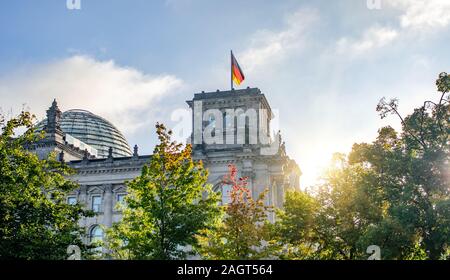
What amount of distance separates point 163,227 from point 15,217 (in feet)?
24.3

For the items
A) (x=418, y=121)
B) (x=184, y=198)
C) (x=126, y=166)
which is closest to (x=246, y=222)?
(x=184, y=198)

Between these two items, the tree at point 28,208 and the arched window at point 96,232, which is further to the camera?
the arched window at point 96,232

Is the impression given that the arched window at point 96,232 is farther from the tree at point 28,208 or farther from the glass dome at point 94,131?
the tree at point 28,208

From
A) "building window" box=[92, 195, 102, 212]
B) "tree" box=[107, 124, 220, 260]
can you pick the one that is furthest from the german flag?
"tree" box=[107, 124, 220, 260]

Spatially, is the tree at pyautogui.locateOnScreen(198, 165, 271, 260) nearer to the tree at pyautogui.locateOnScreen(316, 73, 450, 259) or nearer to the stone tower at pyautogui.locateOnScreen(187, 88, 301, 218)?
the tree at pyautogui.locateOnScreen(316, 73, 450, 259)

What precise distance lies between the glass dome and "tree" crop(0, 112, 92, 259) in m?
47.4

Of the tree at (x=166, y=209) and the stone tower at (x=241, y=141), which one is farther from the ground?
the stone tower at (x=241, y=141)

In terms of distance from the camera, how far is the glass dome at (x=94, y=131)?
75.3 meters

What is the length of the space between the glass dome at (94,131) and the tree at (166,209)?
4867 centimetres

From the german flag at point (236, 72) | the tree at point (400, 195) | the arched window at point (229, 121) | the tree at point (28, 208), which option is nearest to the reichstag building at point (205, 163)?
the arched window at point (229, 121)

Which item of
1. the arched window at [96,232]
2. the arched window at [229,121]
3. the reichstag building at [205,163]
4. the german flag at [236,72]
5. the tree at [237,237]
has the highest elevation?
the german flag at [236,72]

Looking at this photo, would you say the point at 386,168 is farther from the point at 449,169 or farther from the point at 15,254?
the point at 15,254

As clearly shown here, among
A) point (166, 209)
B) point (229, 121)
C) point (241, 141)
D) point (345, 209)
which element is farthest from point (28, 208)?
point (229, 121)
